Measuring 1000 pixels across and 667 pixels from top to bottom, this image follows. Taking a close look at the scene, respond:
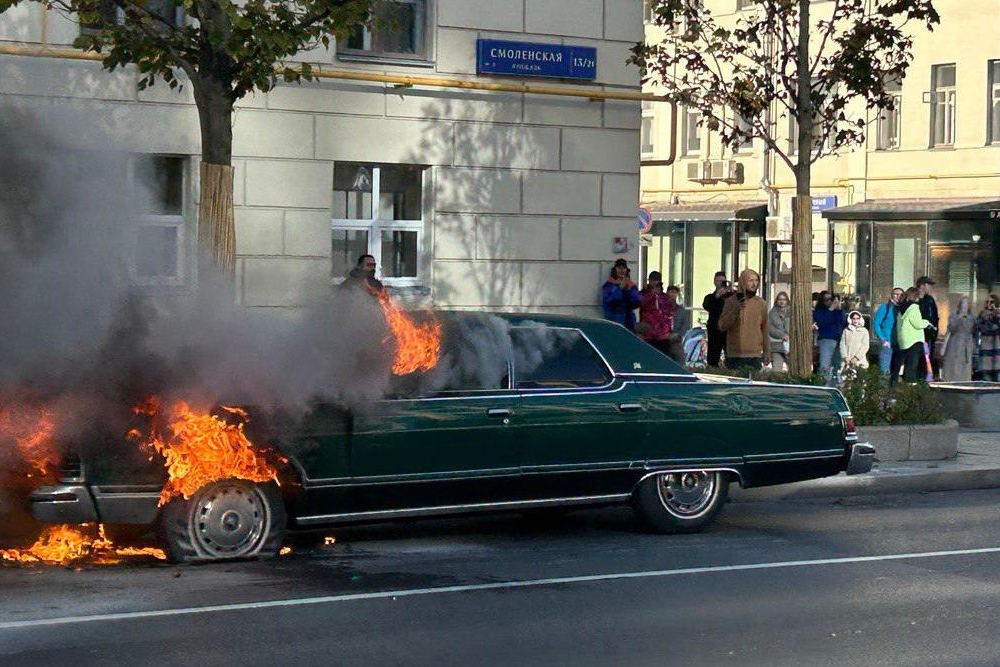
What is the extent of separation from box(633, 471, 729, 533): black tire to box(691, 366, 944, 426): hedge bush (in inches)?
163

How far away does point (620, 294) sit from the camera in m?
18.3

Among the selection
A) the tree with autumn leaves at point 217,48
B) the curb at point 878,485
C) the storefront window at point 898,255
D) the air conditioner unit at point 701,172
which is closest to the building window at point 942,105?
the storefront window at point 898,255

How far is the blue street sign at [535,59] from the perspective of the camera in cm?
1791

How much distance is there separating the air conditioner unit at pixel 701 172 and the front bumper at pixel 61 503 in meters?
33.5

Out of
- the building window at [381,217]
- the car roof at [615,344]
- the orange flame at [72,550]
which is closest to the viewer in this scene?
the orange flame at [72,550]

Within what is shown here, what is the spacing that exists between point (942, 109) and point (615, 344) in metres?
27.1

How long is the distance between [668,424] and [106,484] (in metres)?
3.64

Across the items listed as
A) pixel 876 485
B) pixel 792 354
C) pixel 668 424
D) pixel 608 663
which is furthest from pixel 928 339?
pixel 608 663

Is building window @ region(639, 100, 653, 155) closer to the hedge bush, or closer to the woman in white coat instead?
the woman in white coat

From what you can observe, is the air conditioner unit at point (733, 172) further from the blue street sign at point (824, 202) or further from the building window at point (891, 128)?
the building window at point (891, 128)

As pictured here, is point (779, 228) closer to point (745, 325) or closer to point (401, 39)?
point (745, 325)

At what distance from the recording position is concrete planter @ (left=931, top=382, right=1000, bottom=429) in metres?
18.1

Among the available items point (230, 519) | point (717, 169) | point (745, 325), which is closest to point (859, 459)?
point (230, 519)

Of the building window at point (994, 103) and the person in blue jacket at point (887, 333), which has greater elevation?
the building window at point (994, 103)
